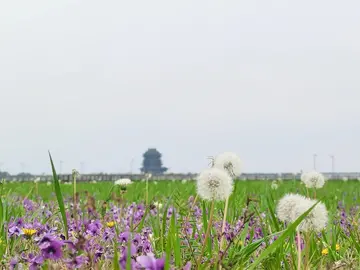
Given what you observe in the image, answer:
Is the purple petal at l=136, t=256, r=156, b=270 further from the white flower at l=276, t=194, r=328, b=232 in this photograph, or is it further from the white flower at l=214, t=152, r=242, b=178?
the white flower at l=214, t=152, r=242, b=178

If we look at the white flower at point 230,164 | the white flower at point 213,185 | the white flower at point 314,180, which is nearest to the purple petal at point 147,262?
the white flower at point 213,185

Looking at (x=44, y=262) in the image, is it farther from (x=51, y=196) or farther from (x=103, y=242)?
(x=51, y=196)

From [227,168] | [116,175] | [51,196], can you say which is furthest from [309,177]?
[116,175]

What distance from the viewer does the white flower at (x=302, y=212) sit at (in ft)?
8.72

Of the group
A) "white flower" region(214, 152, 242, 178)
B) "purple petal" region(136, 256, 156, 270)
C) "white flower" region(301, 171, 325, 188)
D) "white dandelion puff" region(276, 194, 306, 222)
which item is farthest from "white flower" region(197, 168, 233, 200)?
"white flower" region(301, 171, 325, 188)

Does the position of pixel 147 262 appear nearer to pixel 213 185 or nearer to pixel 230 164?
pixel 213 185

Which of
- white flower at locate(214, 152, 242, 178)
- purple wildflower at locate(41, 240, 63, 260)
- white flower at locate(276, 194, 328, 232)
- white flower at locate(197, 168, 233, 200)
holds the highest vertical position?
white flower at locate(214, 152, 242, 178)

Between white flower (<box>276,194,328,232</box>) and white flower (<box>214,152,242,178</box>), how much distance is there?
59 cm

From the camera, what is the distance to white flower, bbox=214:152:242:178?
3307 millimetres

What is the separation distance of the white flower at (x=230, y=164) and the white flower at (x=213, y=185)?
0.42 metres

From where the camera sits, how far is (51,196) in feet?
40.4

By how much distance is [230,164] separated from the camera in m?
3.34

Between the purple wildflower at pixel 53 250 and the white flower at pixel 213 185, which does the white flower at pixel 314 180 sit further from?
the purple wildflower at pixel 53 250

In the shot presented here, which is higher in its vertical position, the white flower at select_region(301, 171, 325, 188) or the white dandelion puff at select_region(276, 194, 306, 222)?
the white flower at select_region(301, 171, 325, 188)
